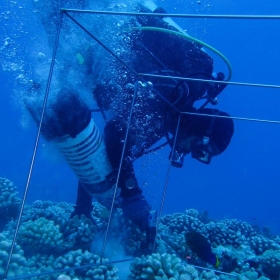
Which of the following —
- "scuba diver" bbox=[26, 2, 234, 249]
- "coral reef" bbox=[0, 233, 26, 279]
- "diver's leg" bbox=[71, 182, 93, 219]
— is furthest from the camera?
"diver's leg" bbox=[71, 182, 93, 219]

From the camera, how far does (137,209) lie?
400 centimetres

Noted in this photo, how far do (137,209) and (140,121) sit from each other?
1.41 m

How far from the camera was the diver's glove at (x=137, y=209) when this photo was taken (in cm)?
399

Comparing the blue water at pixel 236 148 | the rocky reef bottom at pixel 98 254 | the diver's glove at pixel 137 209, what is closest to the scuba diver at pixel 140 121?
the diver's glove at pixel 137 209

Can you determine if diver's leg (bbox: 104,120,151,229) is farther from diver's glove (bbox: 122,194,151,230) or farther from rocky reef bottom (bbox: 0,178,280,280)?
rocky reef bottom (bbox: 0,178,280,280)

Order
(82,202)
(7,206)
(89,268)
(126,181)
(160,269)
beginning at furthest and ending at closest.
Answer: (7,206)
(82,202)
(126,181)
(89,268)
(160,269)

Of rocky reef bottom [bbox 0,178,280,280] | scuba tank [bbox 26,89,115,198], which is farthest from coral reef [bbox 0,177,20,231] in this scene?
scuba tank [bbox 26,89,115,198]

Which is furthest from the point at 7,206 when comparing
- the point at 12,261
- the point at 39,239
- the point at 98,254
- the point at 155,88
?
the point at 155,88

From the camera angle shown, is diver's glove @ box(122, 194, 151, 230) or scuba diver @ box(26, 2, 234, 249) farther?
diver's glove @ box(122, 194, 151, 230)

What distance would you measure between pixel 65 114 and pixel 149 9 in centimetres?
256

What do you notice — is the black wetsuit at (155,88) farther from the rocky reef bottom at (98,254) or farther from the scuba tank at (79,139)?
the rocky reef bottom at (98,254)

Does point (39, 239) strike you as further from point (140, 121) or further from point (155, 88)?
point (155, 88)

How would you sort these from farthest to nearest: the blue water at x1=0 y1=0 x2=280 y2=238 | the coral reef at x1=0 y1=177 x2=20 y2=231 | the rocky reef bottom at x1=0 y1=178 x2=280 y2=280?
the blue water at x1=0 y1=0 x2=280 y2=238 < the coral reef at x1=0 y1=177 x2=20 y2=231 < the rocky reef bottom at x1=0 y1=178 x2=280 y2=280

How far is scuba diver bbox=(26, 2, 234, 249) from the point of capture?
348 centimetres
